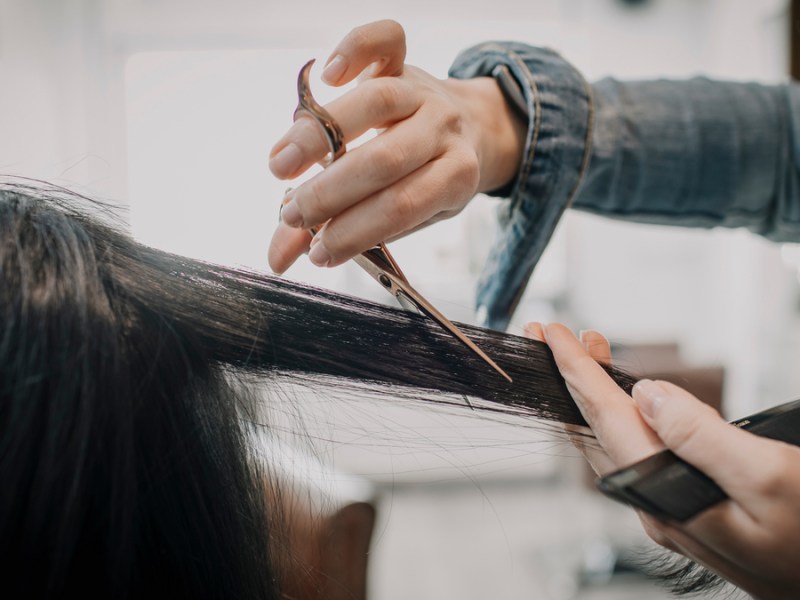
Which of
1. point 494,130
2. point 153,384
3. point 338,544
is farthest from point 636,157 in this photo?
point 338,544

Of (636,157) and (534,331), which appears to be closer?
(534,331)

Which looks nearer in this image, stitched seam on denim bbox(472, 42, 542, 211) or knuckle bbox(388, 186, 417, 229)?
knuckle bbox(388, 186, 417, 229)

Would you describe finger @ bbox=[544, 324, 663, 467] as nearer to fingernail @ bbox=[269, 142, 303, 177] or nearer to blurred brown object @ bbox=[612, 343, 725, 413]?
fingernail @ bbox=[269, 142, 303, 177]

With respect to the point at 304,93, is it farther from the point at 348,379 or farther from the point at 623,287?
the point at 623,287

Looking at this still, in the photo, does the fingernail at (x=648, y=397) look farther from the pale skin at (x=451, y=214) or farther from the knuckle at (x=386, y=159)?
the knuckle at (x=386, y=159)

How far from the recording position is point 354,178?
0.42 m

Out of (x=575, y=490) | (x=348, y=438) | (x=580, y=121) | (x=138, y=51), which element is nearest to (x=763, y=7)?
(x=575, y=490)

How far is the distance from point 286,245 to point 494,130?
0.25 metres

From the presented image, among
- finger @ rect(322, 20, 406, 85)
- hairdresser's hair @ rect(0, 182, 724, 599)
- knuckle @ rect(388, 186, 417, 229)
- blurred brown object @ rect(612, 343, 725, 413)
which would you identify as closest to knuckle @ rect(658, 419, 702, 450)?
hairdresser's hair @ rect(0, 182, 724, 599)

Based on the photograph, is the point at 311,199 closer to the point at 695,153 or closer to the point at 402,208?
the point at 402,208

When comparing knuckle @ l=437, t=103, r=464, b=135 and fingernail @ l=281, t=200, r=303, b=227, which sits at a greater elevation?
knuckle @ l=437, t=103, r=464, b=135

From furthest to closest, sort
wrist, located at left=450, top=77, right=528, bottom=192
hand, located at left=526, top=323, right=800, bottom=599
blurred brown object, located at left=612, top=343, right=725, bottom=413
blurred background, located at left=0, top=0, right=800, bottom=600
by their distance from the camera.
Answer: blurred background, located at left=0, top=0, right=800, bottom=600
blurred brown object, located at left=612, top=343, right=725, bottom=413
wrist, located at left=450, top=77, right=528, bottom=192
hand, located at left=526, top=323, right=800, bottom=599

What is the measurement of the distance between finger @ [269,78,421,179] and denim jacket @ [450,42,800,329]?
19 cm

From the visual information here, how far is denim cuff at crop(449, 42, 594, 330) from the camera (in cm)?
61
